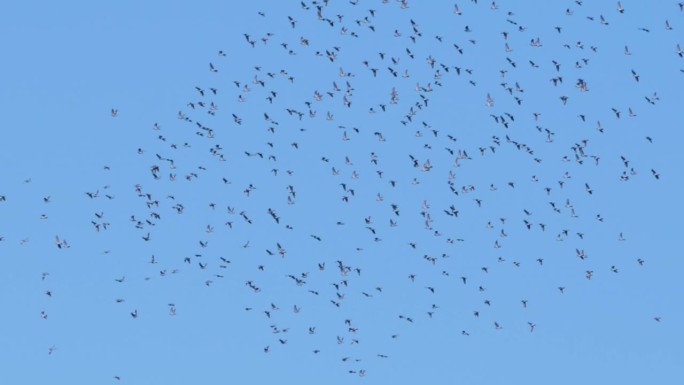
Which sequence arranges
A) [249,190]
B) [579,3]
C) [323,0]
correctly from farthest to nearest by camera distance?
[249,190] < [323,0] < [579,3]

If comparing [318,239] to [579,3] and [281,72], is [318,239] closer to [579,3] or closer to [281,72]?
[281,72]

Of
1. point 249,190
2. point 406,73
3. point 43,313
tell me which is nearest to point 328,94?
point 406,73

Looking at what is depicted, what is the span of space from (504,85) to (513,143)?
9.33m

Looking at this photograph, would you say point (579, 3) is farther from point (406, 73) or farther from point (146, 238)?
point (146, 238)

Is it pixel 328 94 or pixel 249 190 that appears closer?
pixel 328 94

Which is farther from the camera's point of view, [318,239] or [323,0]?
[318,239]

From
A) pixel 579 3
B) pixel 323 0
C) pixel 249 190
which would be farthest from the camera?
pixel 249 190

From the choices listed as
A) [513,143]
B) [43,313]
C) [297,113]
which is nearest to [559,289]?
[513,143]

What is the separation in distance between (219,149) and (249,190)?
24.9 feet

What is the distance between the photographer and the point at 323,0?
117750mm

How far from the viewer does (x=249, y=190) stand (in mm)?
126625

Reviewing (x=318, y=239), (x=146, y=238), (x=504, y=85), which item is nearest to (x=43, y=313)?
(x=146, y=238)

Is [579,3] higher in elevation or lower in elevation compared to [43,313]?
higher

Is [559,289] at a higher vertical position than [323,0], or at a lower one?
lower
